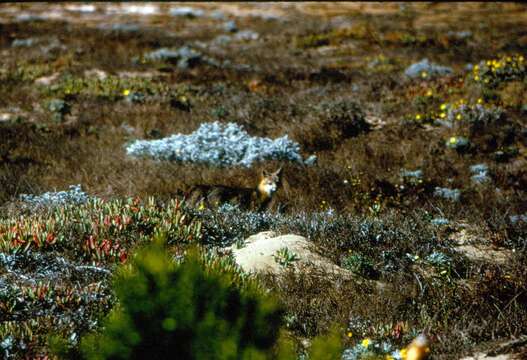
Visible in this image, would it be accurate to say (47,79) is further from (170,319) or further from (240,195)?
(170,319)

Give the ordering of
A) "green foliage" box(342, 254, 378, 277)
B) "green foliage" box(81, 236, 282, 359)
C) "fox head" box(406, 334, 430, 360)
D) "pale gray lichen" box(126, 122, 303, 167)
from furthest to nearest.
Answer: "pale gray lichen" box(126, 122, 303, 167) < "green foliage" box(342, 254, 378, 277) < "green foliage" box(81, 236, 282, 359) < "fox head" box(406, 334, 430, 360)

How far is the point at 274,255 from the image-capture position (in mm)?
5578

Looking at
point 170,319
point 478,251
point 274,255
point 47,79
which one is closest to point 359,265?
point 274,255

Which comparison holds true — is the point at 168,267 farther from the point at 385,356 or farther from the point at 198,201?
the point at 198,201

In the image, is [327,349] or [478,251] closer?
[327,349]

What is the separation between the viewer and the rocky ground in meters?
4.60

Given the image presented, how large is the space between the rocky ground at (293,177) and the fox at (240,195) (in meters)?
0.28

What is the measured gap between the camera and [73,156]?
10477mm

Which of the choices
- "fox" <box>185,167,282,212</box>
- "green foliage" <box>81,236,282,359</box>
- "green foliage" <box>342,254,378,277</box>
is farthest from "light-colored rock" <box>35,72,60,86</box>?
"green foliage" <box>81,236,282,359</box>

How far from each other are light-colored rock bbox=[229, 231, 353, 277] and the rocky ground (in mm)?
28

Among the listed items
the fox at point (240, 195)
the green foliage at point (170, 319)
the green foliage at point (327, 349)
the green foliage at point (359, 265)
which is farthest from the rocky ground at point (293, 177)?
the green foliage at point (327, 349)

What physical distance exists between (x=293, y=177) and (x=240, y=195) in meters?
1.69

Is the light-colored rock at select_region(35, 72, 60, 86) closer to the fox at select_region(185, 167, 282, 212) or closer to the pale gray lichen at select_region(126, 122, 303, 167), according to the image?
the pale gray lichen at select_region(126, 122, 303, 167)

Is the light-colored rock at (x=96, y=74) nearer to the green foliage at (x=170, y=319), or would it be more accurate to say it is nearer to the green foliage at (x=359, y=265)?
the green foliage at (x=359, y=265)
